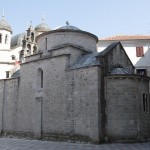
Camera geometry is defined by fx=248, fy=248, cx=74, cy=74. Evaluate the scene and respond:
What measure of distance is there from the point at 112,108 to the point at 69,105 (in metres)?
3.08

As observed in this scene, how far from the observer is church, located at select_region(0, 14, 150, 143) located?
1598cm

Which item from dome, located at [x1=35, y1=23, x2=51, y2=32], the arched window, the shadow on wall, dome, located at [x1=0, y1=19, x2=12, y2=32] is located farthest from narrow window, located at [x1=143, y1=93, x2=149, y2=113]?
dome, located at [x1=35, y1=23, x2=51, y2=32]

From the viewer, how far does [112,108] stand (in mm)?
16141

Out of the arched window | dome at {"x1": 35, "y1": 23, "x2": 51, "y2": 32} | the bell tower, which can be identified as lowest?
the arched window

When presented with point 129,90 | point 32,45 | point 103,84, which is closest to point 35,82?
point 103,84

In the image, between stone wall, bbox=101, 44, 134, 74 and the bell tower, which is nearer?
stone wall, bbox=101, 44, 134, 74

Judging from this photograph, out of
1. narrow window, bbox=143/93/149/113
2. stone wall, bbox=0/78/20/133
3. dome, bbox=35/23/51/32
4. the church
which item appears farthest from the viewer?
dome, bbox=35/23/51/32

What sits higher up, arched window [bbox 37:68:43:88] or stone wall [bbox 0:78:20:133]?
arched window [bbox 37:68:43:88]

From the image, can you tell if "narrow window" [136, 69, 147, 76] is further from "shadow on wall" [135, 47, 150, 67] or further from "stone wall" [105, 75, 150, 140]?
"stone wall" [105, 75, 150, 140]

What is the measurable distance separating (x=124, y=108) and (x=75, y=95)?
11.3ft

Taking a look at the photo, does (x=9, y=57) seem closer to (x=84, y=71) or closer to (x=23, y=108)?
(x=23, y=108)

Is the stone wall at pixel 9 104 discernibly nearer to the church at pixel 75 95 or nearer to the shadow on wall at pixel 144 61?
the church at pixel 75 95

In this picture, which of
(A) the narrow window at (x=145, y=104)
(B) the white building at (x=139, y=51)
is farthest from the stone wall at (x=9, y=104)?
(B) the white building at (x=139, y=51)

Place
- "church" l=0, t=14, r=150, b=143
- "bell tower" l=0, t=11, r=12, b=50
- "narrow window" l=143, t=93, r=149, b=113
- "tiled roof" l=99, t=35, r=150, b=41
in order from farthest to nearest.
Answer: "bell tower" l=0, t=11, r=12, b=50, "tiled roof" l=99, t=35, r=150, b=41, "narrow window" l=143, t=93, r=149, b=113, "church" l=0, t=14, r=150, b=143
